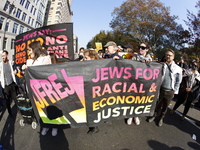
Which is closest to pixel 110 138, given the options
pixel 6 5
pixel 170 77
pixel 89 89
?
pixel 89 89

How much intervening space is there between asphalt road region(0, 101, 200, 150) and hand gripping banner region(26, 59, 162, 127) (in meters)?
0.43

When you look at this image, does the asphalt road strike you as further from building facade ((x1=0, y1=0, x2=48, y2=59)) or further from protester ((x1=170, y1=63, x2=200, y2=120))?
building facade ((x1=0, y1=0, x2=48, y2=59))

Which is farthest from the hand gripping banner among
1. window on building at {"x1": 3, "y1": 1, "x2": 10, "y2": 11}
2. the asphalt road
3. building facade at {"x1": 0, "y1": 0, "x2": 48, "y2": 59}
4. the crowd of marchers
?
window on building at {"x1": 3, "y1": 1, "x2": 10, "y2": 11}

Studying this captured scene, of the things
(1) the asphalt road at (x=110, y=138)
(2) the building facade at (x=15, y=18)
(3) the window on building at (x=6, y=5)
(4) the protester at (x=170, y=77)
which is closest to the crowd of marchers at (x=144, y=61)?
(4) the protester at (x=170, y=77)

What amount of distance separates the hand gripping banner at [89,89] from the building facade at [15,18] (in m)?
26.8

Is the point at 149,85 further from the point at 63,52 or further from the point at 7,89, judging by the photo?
the point at 7,89

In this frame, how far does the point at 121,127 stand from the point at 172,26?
24.1 meters

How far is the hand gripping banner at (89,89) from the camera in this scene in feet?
7.75

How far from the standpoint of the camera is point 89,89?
2.48 m

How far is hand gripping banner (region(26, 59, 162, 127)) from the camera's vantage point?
2.36m

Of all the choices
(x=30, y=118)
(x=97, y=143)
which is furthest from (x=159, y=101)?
(x=30, y=118)

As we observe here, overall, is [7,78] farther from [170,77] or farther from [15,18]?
[15,18]

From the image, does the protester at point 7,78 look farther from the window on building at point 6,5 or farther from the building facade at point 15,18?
the window on building at point 6,5

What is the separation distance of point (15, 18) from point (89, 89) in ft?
111
